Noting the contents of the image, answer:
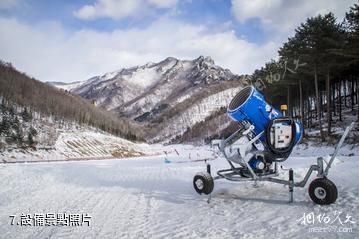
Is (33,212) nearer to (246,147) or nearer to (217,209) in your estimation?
(217,209)

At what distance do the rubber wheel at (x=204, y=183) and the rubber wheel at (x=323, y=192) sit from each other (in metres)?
2.87

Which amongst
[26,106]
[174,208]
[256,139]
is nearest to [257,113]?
[256,139]

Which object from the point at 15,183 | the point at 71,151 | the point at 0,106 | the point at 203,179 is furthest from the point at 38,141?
the point at 203,179

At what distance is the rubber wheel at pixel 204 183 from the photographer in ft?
29.1

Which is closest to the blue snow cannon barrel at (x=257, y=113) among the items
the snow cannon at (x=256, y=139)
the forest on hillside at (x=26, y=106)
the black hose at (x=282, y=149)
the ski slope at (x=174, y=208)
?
the snow cannon at (x=256, y=139)

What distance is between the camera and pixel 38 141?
88.2 metres

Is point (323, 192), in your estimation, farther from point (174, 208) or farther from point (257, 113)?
point (174, 208)

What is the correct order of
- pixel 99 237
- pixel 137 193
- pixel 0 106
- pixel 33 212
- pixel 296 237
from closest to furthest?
pixel 296 237
pixel 99 237
pixel 33 212
pixel 137 193
pixel 0 106

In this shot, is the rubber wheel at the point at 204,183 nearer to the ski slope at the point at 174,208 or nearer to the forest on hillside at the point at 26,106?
the ski slope at the point at 174,208

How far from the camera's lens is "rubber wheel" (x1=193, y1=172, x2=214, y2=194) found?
8.88m

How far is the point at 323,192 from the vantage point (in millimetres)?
6922

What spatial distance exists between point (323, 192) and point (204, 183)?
11.0ft

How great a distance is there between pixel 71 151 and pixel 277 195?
83.8 meters

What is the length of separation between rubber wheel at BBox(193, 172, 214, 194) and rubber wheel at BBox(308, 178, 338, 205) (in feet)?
9.41
